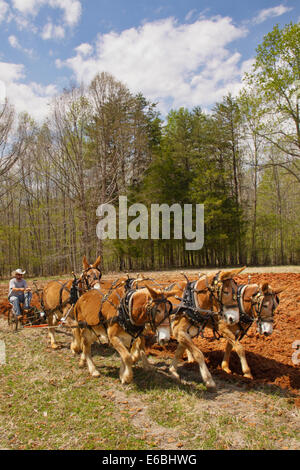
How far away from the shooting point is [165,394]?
519 centimetres

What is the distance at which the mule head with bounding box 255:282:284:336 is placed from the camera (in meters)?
5.54

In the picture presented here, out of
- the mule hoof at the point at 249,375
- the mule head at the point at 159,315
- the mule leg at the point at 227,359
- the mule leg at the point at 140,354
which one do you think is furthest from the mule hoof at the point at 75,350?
the mule hoof at the point at 249,375

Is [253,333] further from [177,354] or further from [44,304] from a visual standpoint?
[44,304]

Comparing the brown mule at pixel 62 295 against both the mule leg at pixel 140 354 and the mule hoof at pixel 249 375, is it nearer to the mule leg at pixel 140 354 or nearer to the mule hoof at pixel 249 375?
the mule leg at pixel 140 354

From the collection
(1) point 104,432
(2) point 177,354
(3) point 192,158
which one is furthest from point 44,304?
(3) point 192,158

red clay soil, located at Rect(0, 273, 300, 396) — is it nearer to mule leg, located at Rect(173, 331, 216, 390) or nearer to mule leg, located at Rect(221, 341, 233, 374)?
mule leg, located at Rect(221, 341, 233, 374)

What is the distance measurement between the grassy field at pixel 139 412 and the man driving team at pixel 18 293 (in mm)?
2819

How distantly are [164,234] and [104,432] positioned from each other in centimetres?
2674

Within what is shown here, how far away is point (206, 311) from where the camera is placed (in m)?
A: 5.64

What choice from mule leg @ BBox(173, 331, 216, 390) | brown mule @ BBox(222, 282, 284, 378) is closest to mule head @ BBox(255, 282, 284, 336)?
brown mule @ BBox(222, 282, 284, 378)

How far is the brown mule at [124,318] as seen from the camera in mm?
5038

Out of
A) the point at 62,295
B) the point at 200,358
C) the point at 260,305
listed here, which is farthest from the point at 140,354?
the point at 62,295

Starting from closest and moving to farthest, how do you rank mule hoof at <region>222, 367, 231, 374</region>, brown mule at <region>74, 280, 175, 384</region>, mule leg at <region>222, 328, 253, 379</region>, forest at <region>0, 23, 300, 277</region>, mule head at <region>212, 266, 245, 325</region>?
1. brown mule at <region>74, 280, 175, 384</region>
2. mule head at <region>212, 266, 245, 325</region>
3. mule leg at <region>222, 328, 253, 379</region>
4. mule hoof at <region>222, 367, 231, 374</region>
5. forest at <region>0, 23, 300, 277</region>

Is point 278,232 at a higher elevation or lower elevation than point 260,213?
lower
